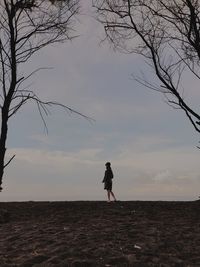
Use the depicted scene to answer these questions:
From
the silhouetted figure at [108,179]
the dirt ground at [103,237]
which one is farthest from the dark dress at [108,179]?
the dirt ground at [103,237]

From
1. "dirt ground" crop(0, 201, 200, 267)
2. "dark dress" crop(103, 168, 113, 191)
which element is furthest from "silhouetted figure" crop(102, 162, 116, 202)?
"dirt ground" crop(0, 201, 200, 267)

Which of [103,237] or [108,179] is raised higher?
[108,179]

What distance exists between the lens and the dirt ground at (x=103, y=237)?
12.3 m

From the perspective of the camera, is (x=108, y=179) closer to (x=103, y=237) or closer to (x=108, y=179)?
(x=108, y=179)

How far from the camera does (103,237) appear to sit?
13.9m

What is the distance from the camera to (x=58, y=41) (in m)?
23.0

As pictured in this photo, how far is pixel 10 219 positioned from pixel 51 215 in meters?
1.39

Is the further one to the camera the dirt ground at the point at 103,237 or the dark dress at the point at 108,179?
the dark dress at the point at 108,179

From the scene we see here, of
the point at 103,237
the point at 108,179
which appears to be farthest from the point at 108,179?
the point at 103,237

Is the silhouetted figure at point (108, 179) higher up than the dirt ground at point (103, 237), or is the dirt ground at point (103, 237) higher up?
the silhouetted figure at point (108, 179)

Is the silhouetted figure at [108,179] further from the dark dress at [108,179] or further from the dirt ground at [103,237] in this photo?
the dirt ground at [103,237]

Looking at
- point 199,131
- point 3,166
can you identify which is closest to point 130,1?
point 199,131

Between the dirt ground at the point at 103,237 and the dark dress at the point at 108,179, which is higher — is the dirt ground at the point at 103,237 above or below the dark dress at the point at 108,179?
below

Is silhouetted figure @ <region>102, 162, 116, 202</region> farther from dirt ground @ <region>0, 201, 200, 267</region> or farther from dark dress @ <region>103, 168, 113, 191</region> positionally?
dirt ground @ <region>0, 201, 200, 267</region>
